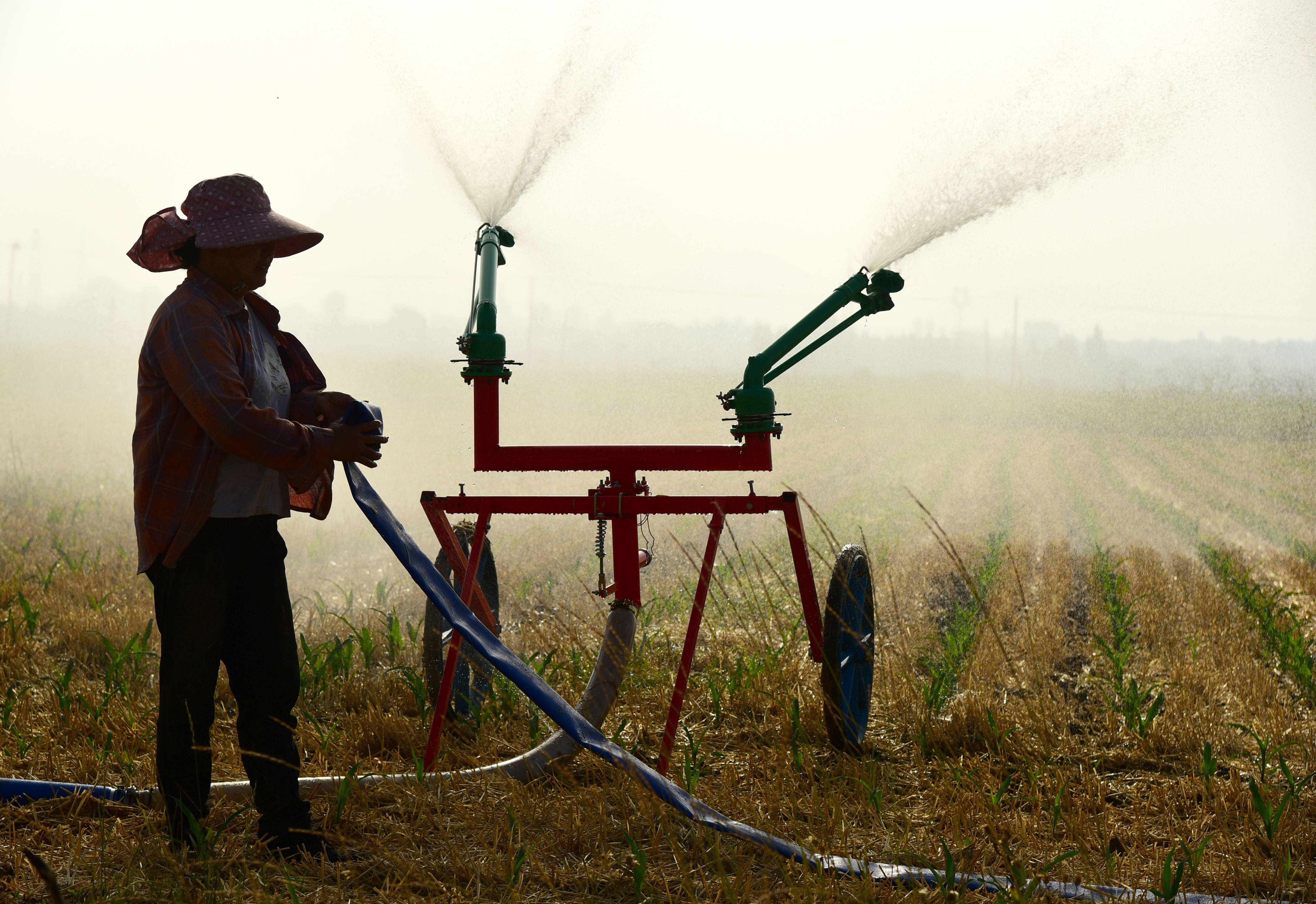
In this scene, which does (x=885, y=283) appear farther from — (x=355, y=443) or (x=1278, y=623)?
(x=1278, y=623)

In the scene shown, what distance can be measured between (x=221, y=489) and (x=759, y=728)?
2070mm

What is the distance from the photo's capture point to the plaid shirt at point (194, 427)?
7.58 ft

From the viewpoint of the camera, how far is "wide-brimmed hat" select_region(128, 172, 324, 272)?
2.40 meters

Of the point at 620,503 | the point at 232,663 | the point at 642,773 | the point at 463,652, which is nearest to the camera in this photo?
the point at 642,773

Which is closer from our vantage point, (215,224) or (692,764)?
(215,224)

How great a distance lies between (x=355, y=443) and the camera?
250 cm

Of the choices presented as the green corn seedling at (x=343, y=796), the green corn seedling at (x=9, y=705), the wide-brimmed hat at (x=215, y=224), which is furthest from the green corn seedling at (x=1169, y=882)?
the green corn seedling at (x=9, y=705)

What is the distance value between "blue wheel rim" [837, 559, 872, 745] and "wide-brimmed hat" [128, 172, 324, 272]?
7.15ft

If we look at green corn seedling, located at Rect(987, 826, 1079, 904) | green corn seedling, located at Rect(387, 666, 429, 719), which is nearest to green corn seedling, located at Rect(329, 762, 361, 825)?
green corn seedling, located at Rect(387, 666, 429, 719)

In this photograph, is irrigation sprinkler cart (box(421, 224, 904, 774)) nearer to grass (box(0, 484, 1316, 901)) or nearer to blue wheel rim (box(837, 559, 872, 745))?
blue wheel rim (box(837, 559, 872, 745))

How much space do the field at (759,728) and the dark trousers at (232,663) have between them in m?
0.16

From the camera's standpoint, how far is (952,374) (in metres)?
27.1

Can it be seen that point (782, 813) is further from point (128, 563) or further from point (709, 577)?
point (128, 563)

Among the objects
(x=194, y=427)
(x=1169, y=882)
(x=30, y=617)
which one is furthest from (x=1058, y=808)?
(x=30, y=617)
